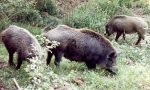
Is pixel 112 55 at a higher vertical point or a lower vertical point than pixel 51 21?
higher

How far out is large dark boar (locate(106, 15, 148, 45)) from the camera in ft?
42.7

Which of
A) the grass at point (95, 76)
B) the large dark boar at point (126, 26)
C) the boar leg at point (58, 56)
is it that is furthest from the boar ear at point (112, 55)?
the large dark boar at point (126, 26)

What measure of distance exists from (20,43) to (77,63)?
193 centimetres

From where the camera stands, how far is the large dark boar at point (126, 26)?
42.7ft

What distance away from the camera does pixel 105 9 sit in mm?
14961

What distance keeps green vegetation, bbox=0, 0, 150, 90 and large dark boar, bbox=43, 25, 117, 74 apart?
0.22 m

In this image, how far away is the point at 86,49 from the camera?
9422mm

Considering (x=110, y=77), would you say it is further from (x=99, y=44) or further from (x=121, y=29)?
(x=121, y=29)

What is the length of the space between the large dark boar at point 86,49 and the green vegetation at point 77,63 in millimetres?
221

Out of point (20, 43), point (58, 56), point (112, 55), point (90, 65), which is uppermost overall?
point (20, 43)

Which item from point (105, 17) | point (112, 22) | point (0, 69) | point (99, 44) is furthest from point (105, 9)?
point (0, 69)

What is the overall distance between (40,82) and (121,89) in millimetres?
2700

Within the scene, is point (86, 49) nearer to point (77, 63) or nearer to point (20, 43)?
point (77, 63)

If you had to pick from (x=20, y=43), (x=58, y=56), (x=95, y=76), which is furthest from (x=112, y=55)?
(x=20, y=43)
